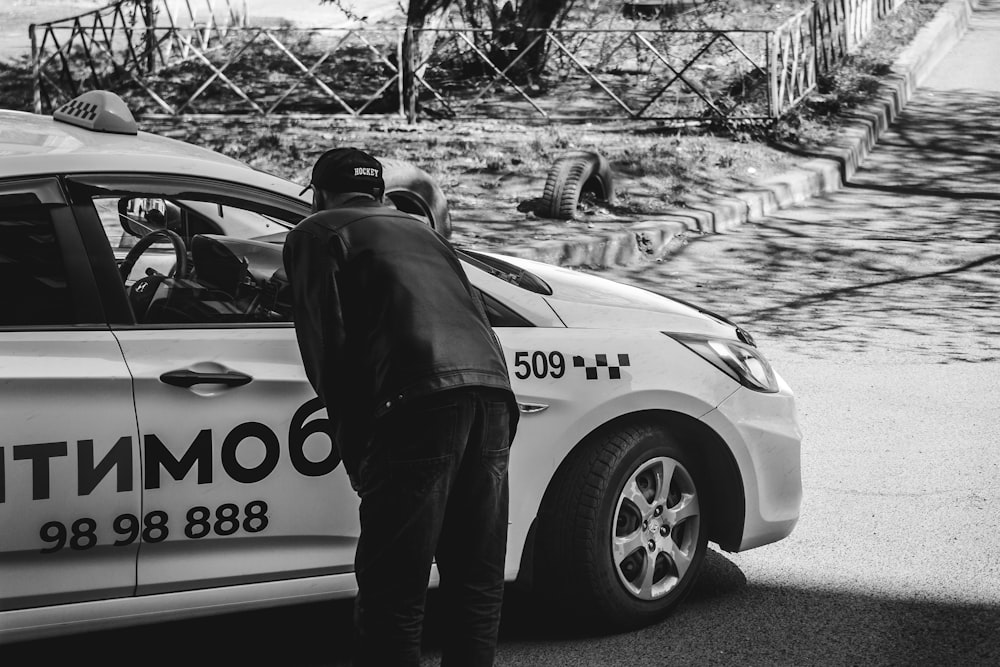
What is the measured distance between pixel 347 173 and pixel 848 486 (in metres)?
3.26

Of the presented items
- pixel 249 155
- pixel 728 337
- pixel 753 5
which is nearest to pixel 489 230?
pixel 249 155

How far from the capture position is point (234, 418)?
3.24 m

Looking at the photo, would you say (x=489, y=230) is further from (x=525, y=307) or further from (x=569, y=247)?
(x=525, y=307)

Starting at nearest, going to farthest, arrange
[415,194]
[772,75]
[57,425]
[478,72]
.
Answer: [57,425] → [415,194] → [772,75] → [478,72]

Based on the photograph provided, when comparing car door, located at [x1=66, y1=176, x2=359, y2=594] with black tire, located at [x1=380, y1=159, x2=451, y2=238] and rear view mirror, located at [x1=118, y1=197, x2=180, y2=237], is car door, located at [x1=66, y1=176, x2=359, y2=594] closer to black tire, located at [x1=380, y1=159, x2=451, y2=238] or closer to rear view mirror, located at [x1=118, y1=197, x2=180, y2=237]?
rear view mirror, located at [x1=118, y1=197, x2=180, y2=237]

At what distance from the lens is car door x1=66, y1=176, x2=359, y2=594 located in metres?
3.19

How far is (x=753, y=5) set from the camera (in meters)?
23.0

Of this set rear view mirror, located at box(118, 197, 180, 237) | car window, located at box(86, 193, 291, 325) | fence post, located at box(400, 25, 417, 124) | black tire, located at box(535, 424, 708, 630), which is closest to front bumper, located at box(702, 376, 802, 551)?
black tire, located at box(535, 424, 708, 630)

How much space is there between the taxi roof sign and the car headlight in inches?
73.7

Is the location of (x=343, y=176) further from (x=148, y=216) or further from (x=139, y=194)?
(x=148, y=216)

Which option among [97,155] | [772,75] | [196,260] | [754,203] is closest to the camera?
[97,155]

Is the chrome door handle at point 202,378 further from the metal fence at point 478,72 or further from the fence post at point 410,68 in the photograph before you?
the fence post at point 410,68

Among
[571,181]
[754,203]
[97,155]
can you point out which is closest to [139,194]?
[97,155]

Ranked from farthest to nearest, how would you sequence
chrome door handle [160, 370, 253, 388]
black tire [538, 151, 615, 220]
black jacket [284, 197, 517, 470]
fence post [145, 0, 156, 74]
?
fence post [145, 0, 156, 74] < black tire [538, 151, 615, 220] < chrome door handle [160, 370, 253, 388] < black jacket [284, 197, 517, 470]
